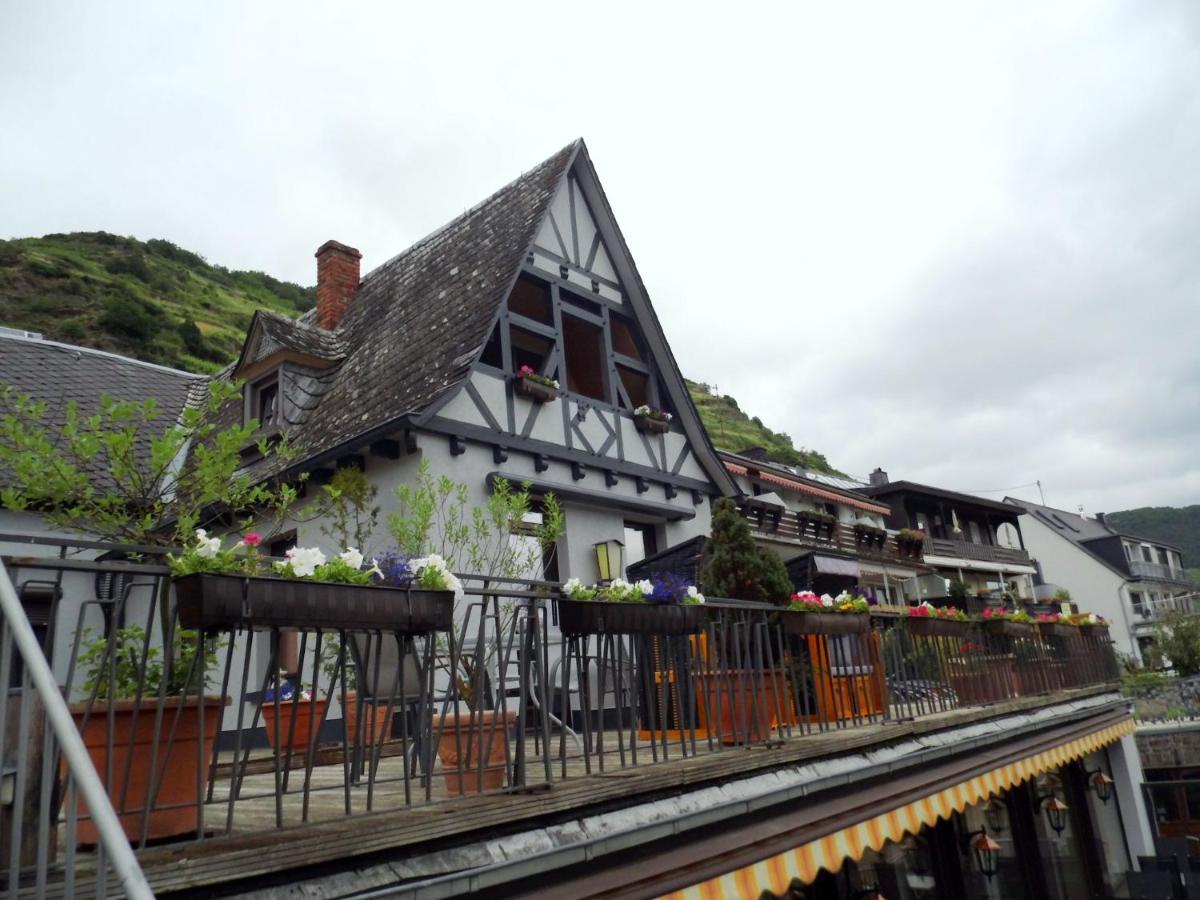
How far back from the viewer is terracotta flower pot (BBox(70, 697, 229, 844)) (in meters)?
3.14

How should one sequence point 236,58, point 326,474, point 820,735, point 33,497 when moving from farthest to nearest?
point 326,474, point 236,58, point 820,735, point 33,497

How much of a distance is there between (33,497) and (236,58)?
24.1 feet

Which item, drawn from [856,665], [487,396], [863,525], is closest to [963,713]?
[856,665]

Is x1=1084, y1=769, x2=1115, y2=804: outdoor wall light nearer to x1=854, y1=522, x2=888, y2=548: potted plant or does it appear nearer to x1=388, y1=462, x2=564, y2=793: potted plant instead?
x1=388, y1=462, x2=564, y2=793: potted plant

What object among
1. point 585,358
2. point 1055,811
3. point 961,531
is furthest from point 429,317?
point 961,531

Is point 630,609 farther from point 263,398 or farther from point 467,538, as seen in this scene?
point 263,398

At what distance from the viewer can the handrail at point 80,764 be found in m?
1.82

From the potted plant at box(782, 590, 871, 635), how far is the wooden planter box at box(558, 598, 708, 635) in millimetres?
1431

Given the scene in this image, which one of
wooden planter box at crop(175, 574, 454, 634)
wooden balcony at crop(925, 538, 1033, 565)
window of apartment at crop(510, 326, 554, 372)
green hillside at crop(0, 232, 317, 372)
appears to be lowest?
wooden planter box at crop(175, 574, 454, 634)

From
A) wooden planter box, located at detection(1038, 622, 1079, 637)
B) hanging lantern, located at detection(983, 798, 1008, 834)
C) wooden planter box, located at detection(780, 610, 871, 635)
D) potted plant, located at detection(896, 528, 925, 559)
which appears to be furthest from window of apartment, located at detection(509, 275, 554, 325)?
potted plant, located at detection(896, 528, 925, 559)

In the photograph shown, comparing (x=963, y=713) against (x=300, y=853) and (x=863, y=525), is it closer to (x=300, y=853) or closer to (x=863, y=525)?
(x=300, y=853)

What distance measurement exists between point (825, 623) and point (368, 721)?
3619 mm

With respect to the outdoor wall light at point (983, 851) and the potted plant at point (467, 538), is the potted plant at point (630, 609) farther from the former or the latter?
the outdoor wall light at point (983, 851)

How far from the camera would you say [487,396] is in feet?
36.4
